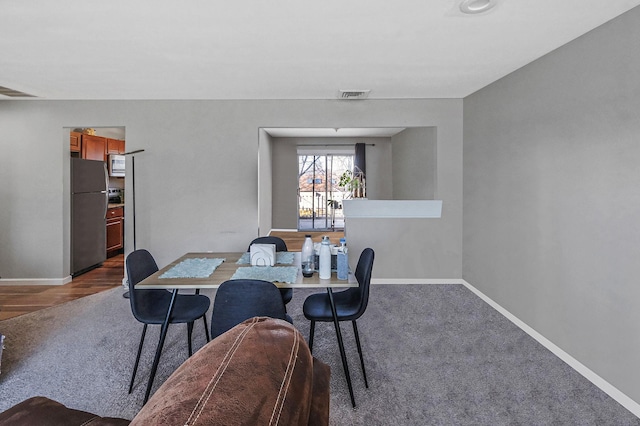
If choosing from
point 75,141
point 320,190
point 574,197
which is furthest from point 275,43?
point 320,190

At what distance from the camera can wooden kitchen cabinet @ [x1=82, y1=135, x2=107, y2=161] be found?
530 centimetres

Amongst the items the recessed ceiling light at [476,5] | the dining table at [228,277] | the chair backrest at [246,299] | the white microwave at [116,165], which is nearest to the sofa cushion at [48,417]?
the chair backrest at [246,299]

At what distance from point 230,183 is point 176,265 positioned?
1.99 meters

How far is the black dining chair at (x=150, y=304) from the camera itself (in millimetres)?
2166

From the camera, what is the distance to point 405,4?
6.73 feet

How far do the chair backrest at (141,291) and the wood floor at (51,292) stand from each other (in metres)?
1.98

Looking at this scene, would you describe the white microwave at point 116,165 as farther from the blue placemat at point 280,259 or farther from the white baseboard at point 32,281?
the blue placemat at point 280,259

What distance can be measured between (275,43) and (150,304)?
6.64 feet

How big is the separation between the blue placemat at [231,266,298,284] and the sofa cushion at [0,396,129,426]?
3.55 ft

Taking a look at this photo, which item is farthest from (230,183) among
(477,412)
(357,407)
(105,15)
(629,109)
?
(629,109)

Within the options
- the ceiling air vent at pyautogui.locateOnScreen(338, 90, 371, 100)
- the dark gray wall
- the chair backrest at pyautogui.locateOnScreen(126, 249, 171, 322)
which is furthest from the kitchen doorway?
the dark gray wall

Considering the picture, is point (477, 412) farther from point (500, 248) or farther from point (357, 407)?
point (500, 248)

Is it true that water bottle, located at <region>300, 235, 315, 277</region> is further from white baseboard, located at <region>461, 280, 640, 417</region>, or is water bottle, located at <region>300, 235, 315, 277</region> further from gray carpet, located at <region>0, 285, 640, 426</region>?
white baseboard, located at <region>461, 280, 640, 417</region>

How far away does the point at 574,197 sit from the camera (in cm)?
251
